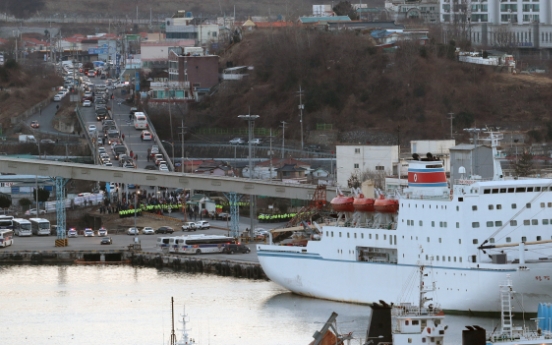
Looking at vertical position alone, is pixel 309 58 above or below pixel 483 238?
above

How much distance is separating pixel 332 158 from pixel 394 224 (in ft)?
113

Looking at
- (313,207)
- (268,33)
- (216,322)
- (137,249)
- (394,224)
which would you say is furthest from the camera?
(268,33)

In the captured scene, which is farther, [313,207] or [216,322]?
[313,207]

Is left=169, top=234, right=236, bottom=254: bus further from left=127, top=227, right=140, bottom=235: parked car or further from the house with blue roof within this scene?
the house with blue roof

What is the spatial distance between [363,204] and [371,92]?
45959 millimetres

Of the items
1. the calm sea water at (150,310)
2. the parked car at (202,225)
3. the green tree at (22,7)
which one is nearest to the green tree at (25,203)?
the parked car at (202,225)

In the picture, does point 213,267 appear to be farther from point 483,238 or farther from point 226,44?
point 226,44

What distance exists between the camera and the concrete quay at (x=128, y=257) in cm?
6291

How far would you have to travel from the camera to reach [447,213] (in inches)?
2056

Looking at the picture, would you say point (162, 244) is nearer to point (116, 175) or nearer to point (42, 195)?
point (116, 175)

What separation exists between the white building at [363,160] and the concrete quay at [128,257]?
30.8ft

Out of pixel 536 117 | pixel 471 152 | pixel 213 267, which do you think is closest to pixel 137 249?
pixel 213 267

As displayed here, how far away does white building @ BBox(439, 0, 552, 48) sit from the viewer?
4254 inches

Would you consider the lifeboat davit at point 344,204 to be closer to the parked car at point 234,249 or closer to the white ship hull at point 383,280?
the white ship hull at point 383,280
